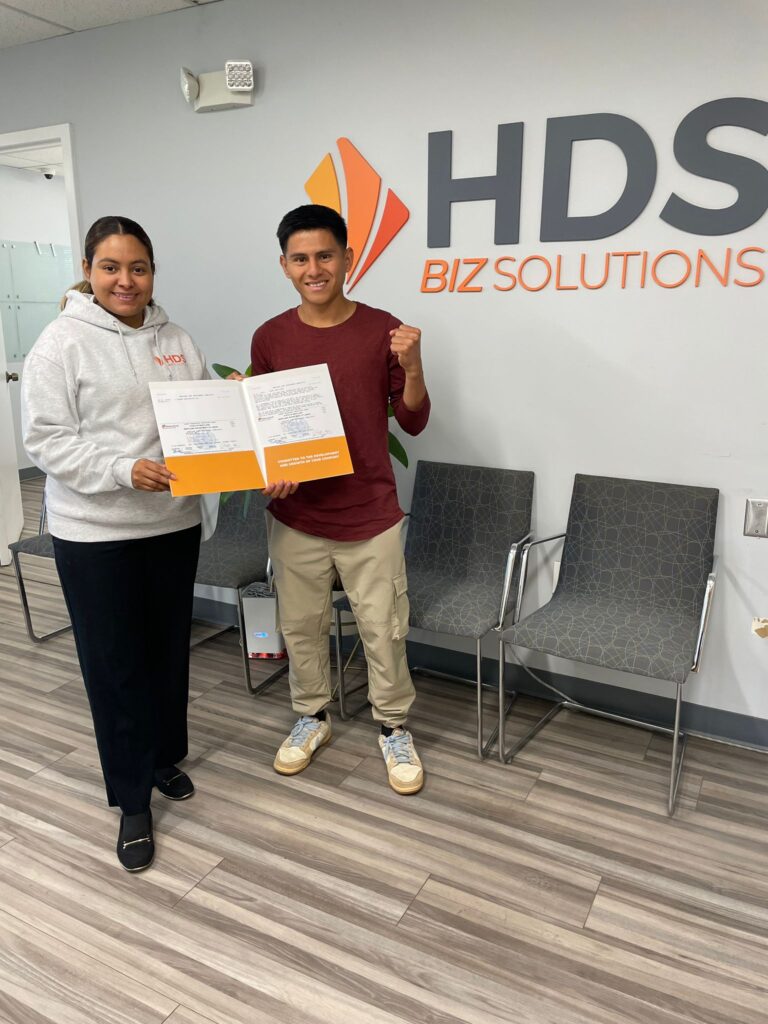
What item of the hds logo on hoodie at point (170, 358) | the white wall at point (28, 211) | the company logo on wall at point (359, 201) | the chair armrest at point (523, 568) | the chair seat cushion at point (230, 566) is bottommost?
the chair seat cushion at point (230, 566)

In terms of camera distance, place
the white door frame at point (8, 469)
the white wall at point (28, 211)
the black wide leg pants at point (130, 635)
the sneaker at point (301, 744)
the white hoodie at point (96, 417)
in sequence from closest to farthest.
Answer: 1. the white hoodie at point (96, 417)
2. the black wide leg pants at point (130, 635)
3. the sneaker at point (301, 744)
4. the white door frame at point (8, 469)
5. the white wall at point (28, 211)

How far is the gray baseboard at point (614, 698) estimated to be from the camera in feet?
8.67

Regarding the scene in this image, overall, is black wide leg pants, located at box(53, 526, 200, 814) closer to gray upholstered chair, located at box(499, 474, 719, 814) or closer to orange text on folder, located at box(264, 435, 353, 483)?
orange text on folder, located at box(264, 435, 353, 483)

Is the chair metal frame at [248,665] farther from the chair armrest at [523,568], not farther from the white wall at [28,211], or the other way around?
the white wall at [28,211]

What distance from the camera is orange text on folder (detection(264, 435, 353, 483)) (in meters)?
2.11

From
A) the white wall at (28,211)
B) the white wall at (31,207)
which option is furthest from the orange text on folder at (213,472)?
the white wall at (31,207)

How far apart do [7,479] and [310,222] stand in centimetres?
326

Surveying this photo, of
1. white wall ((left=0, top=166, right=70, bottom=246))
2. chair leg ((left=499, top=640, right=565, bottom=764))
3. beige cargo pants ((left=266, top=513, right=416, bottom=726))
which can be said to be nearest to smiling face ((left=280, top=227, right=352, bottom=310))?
beige cargo pants ((left=266, top=513, right=416, bottom=726))

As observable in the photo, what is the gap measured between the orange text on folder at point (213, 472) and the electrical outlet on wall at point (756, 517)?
1597 millimetres

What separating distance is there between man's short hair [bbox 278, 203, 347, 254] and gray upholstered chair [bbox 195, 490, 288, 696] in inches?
43.7

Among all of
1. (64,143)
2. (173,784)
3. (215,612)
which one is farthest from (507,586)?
(64,143)

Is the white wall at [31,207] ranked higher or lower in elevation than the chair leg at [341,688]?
higher

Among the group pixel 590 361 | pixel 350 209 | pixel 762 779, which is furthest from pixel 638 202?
pixel 762 779

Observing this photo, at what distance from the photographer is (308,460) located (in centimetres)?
212
